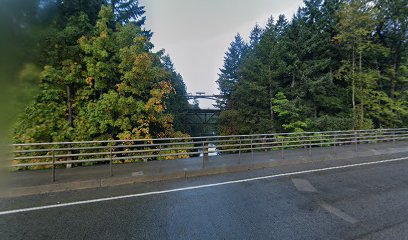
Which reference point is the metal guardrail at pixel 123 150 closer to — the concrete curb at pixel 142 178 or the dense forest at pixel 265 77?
the concrete curb at pixel 142 178

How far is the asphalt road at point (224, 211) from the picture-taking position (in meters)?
3.05

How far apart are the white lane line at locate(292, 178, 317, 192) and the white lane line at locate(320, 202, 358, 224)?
0.88 metres

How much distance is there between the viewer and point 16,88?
1698 millimetres

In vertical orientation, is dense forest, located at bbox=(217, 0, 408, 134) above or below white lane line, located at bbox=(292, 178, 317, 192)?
above

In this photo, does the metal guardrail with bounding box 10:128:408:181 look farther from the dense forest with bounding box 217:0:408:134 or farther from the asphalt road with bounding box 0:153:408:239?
the dense forest with bounding box 217:0:408:134

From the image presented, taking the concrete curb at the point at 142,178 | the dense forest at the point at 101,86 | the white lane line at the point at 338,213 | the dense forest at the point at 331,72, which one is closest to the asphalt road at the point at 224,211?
the white lane line at the point at 338,213

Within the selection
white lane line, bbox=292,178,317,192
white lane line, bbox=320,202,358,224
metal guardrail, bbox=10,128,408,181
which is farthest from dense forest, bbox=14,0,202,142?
white lane line, bbox=320,202,358,224

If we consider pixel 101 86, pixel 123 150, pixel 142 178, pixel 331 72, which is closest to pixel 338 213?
pixel 142 178

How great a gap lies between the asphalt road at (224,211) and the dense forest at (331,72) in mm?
11882

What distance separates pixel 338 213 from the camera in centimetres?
373

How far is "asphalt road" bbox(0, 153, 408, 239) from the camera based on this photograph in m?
3.05

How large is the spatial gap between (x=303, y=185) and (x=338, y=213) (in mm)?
1658

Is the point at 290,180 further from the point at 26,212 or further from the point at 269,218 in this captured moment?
the point at 26,212

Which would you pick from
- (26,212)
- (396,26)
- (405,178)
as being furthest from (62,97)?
(396,26)
